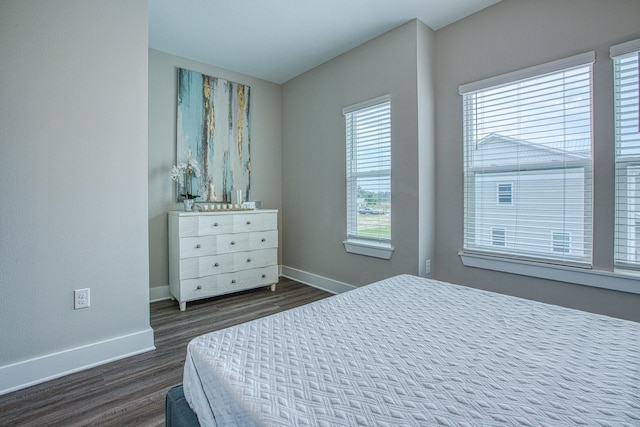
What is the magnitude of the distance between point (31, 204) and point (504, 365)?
2503mm

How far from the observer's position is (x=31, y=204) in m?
1.81

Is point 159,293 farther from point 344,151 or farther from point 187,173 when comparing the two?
point 344,151

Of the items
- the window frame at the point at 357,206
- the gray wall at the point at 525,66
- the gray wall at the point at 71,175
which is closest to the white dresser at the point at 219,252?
the gray wall at the point at 71,175

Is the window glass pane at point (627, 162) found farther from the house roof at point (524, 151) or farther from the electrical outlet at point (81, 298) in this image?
the electrical outlet at point (81, 298)

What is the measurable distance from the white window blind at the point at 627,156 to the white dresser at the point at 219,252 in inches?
118

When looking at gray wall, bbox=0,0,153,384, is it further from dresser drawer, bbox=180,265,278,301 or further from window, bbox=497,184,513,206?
window, bbox=497,184,513,206

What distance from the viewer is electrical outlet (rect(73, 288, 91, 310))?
194 cm

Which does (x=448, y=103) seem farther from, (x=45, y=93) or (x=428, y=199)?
(x=45, y=93)

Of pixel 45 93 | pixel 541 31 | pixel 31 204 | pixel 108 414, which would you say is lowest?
pixel 108 414

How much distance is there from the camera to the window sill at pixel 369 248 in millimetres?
2941

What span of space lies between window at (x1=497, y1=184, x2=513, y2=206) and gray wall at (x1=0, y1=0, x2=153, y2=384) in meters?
2.77

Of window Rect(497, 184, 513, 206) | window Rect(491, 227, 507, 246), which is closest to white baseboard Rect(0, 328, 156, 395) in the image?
window Rect(491, 227, 507, 246)

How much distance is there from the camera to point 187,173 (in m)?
3.40

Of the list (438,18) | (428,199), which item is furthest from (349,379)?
(438,18)
